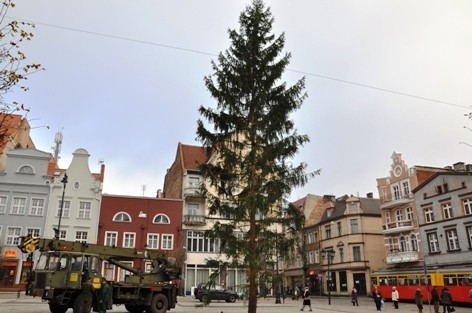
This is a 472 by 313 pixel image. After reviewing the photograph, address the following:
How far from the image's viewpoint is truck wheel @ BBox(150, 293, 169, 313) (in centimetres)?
1984

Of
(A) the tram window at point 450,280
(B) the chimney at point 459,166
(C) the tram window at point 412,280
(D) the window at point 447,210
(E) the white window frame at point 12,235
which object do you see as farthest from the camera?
(B) the chimney at point 459,166

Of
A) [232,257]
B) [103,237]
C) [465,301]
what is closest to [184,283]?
[103,237]

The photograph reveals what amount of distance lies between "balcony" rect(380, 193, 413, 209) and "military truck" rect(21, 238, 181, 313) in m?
33.1

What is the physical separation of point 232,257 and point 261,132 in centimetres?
551

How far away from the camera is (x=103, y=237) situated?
144 ft

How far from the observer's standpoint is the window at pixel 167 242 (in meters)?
45.9

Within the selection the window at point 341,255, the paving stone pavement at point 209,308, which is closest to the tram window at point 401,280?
the paving stone pavement at point 209,308

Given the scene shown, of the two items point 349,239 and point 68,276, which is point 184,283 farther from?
point 68,276

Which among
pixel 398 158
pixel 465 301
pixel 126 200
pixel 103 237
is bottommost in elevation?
pixel 465 301

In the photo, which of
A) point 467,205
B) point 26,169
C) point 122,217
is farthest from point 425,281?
point 26,169

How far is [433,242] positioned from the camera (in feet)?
135

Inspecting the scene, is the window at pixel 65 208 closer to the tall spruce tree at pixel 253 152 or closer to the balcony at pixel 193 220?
the balcony at pixel 193 220

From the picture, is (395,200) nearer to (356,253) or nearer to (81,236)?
(356,253)

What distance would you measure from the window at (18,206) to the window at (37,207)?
803mm
